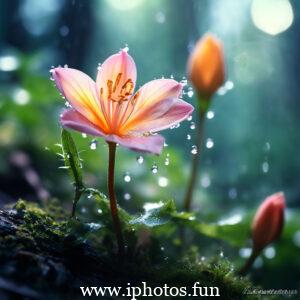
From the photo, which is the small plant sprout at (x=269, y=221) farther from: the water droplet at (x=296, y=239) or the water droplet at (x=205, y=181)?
the water droplet at (x=205, y=181)

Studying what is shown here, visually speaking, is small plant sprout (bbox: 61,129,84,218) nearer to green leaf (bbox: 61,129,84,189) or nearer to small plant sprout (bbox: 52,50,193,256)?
green leaf (bbox: 61,129,84,189)

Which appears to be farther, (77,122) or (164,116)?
(164,116)

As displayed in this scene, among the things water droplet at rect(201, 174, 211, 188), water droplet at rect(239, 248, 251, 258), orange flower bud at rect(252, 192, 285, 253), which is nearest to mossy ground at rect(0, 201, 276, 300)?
orange flower bud at rect(252, 192, 285, 253)

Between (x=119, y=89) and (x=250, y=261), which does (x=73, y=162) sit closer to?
(x=119, y=89)

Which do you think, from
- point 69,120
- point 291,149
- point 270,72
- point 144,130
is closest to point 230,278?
point 144,130

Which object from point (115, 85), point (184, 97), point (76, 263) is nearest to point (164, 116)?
point (115, 85)
